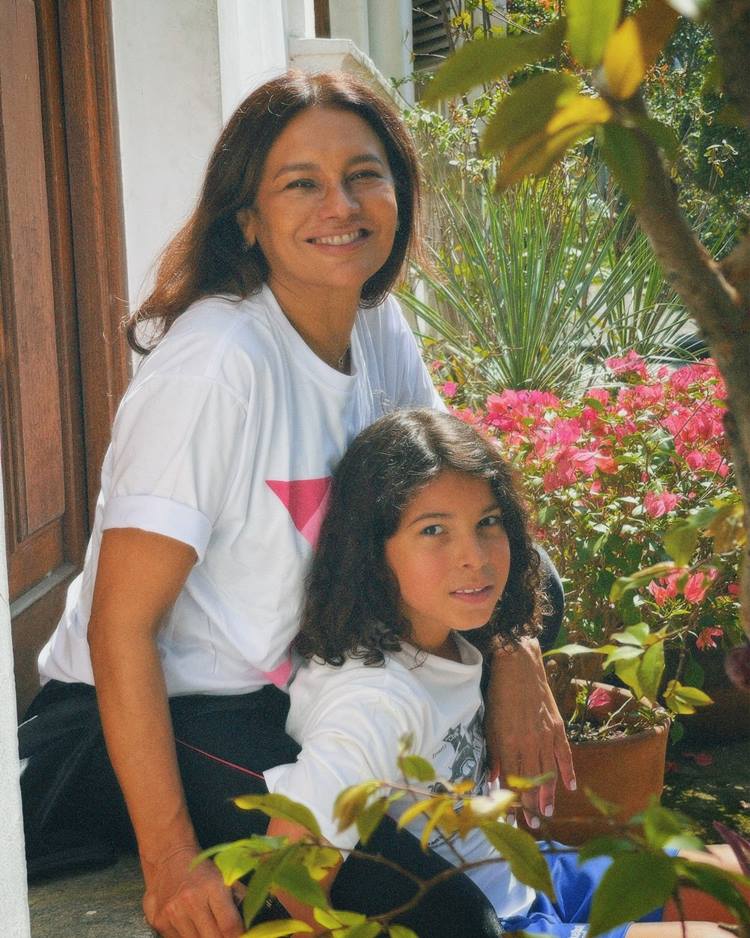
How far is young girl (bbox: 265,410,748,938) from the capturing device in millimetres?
1836

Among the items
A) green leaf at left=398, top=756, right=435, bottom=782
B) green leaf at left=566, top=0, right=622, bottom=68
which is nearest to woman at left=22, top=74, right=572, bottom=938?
green leaf at left=398, top=756, right=435, bottom=782

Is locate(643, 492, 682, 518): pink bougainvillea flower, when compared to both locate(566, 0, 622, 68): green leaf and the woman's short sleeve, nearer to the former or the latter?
the woman's short sleeve

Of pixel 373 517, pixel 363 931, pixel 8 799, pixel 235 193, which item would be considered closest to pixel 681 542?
pixel 363 931

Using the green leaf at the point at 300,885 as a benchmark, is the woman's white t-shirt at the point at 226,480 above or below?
above

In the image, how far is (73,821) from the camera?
80.7 inches

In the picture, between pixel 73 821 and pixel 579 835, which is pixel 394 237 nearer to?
pixel 73 821

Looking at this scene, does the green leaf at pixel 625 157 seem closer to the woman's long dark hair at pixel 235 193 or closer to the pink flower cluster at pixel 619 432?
the woman's long dark hair at pixel 235 193

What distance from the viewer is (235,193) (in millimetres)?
2096

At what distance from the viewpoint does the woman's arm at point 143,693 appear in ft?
5.58

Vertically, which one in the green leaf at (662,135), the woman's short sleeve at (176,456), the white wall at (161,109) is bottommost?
the woman's short sleeve at (176,456)

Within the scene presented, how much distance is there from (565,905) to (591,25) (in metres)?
1.63

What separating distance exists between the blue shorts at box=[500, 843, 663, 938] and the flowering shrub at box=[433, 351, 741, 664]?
97cm

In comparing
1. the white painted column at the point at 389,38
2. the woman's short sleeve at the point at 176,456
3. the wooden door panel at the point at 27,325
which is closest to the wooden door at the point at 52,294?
the wooden door panel at the point at 27,325

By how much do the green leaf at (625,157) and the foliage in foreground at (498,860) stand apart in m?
0.37
